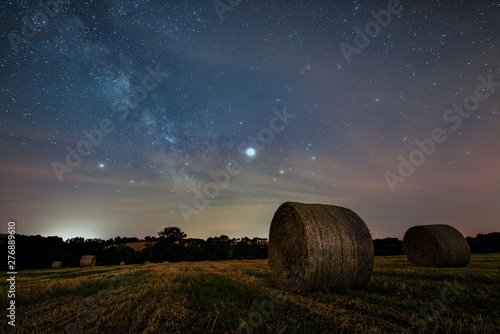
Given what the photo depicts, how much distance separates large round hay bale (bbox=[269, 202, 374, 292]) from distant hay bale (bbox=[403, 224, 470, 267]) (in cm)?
883

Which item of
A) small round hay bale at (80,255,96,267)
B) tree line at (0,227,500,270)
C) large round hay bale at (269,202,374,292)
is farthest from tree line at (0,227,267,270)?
large round hay bale at (269,202,374,292)

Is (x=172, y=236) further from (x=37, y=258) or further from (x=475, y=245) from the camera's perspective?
(x=475, y=245)

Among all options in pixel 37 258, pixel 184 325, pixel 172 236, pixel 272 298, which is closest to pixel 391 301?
pixel 272 298

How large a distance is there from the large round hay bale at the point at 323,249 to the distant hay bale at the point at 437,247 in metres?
8.83

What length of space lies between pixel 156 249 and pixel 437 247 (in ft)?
167

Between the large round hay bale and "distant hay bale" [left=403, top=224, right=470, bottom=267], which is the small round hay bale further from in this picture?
"distant hay bale" [left=403, top=224, right=470, bottom=267]

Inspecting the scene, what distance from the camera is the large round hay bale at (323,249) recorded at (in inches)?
249

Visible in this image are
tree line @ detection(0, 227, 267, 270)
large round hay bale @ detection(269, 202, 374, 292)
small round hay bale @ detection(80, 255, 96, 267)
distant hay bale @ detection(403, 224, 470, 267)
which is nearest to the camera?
large round hay bale @ detection(269, 202, 374, 292)

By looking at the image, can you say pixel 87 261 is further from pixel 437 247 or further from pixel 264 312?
pixel 437 247

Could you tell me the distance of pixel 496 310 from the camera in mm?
3887

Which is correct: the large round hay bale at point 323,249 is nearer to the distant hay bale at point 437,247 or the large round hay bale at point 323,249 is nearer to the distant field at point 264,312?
the distant field at point 264,312

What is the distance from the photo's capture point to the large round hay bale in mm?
6317

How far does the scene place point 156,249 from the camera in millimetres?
51469

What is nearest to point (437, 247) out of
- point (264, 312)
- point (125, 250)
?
point (264, 312)
